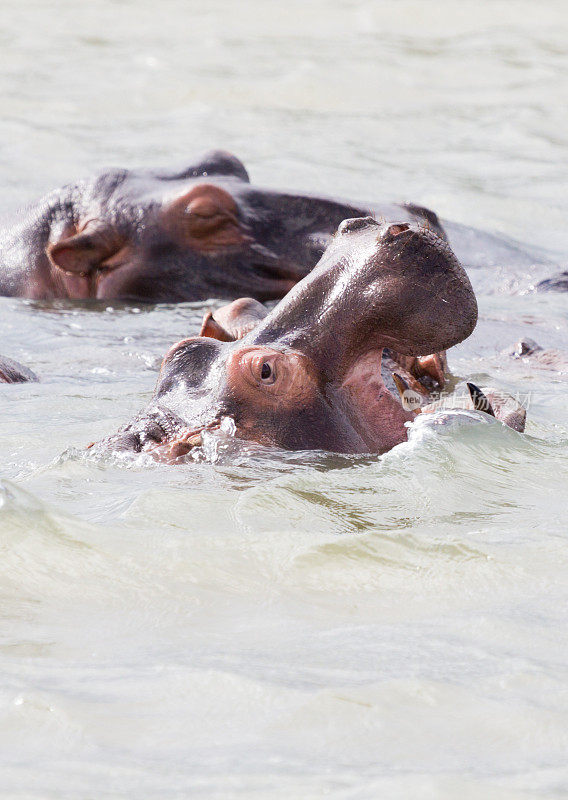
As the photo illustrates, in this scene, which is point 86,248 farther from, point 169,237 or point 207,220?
point 207,220

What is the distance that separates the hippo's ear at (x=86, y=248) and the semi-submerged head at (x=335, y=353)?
2.89 m

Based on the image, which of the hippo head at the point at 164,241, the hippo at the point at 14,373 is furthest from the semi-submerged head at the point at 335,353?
the hippo head at the point at 164,241

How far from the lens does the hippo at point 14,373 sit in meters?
5.12

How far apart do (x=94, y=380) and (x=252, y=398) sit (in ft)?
6.19

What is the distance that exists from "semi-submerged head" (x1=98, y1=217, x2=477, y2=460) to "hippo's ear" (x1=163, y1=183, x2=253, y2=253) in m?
2.69

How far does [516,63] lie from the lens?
15625 millimetres

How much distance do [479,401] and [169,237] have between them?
2.96m

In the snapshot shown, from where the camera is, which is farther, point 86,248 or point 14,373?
point 86,248

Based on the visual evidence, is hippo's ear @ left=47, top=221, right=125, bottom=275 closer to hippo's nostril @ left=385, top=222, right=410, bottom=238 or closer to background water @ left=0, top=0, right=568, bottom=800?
background water @ left=0, top=0, right=568, bottom=800

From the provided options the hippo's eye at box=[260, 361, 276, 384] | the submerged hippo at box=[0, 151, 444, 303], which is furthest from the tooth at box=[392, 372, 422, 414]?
the submerged hippo at box=[0, 151, 444, 303]

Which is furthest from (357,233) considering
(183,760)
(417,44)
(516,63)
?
(417,44)

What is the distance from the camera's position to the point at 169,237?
651cm

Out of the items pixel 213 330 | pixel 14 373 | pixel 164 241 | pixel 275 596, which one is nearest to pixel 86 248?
pixel 164 241

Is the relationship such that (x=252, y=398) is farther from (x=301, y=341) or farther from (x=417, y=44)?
(x=417, y=44)
